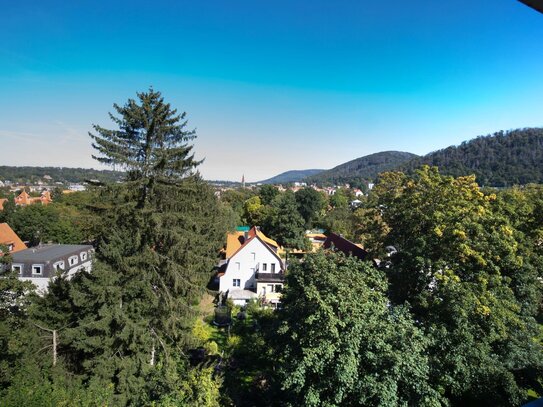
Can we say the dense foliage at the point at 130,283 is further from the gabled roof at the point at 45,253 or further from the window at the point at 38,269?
the gabled roof at the point at 45,253

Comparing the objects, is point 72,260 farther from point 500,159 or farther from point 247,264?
point 500,159

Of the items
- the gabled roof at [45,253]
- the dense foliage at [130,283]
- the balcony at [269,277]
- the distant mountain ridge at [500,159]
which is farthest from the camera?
the distant mountain ridge at [500,159]

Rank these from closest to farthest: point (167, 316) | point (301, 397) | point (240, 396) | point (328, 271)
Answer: point (301, 397)
point (328, 271)
point (240, 396)
point (167, 316)

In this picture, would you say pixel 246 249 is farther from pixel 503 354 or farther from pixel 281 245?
pixel 503 354

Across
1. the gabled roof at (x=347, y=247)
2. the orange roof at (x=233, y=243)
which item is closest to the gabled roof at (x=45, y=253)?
the orange roof at (x=233, y=243)

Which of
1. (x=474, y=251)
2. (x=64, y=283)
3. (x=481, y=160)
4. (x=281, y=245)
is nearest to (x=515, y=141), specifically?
(x=481, y=160)

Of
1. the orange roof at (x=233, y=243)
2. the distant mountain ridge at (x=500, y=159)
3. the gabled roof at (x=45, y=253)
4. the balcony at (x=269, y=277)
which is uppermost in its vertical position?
the distant mountain ridge at (x=500, y=159)

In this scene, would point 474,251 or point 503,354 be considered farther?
point 474,251
